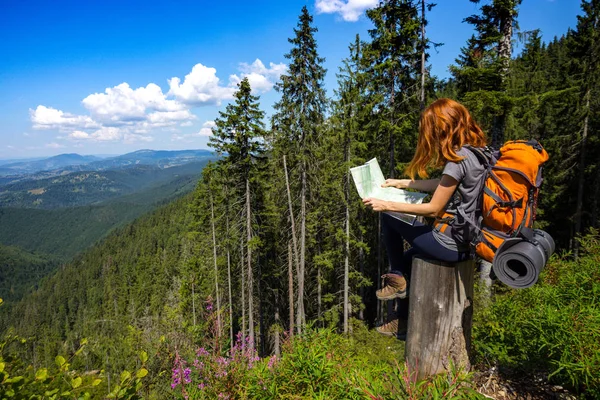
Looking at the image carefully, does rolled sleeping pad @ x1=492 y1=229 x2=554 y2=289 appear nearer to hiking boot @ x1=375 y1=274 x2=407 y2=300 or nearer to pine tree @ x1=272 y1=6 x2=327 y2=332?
hiking boot @ x1=375 y1=274 x2=407 y2=300

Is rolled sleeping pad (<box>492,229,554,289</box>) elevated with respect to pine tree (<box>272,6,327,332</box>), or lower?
lower

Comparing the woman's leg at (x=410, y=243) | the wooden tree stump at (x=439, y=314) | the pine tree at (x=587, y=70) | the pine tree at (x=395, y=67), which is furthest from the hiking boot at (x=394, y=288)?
the pine tree at (x=587, y=70)

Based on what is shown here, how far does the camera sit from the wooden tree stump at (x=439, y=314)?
88.0 inches

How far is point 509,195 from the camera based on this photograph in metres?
2.01

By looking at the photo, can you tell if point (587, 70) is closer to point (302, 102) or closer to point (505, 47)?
point (505, 47)

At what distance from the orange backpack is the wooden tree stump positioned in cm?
27

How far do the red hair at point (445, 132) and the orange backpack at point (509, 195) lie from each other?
0.22m

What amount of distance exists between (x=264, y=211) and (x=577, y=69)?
19594 millimetres

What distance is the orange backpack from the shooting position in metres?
2.01

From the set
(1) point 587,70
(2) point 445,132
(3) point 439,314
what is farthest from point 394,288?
(1) point 587,70

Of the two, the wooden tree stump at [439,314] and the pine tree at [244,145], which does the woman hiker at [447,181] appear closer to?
the wooden tree stump at [439,314]

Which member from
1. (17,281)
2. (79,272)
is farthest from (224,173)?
(17,281)

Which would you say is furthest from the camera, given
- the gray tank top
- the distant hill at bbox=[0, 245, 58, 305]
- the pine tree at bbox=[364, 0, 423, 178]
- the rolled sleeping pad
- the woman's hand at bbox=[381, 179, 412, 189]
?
the distant hill at bbox=[0, 245, 58, 305]

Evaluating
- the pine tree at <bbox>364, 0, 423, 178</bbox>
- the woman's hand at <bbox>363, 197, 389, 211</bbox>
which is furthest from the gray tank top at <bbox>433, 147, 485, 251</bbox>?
the pine tree at <bbox>364, 0, 423, 178</bbox>
